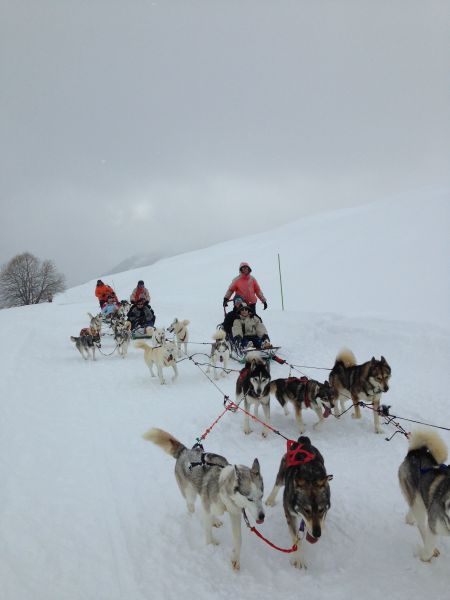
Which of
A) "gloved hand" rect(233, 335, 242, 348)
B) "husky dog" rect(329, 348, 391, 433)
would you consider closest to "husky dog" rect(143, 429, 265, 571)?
"husky dog" rect(329, 348, 391, 433)

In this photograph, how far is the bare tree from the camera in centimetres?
3878

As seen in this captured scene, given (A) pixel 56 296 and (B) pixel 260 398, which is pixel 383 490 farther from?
(A) pixel 56 296

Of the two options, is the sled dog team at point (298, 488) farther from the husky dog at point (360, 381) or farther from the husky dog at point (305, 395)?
the husky dog at point (360, 381)

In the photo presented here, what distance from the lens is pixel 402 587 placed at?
2.62 metres

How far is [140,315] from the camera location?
1212 cm

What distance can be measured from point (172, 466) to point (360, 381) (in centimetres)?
258

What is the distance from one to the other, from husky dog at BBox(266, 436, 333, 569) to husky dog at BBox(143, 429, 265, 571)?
30 centimetres

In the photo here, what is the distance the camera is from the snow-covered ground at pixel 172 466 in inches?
109

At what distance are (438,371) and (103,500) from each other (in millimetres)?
5507

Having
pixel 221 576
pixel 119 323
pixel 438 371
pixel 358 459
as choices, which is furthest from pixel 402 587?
pixel 119 323

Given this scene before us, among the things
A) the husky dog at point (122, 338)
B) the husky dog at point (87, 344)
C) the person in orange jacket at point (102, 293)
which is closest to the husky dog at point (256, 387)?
the husky dog at point (122, 338)

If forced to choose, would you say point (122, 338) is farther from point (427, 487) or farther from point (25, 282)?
point (25, 282)

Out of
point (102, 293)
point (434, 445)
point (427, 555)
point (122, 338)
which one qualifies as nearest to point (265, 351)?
point (122, 338)

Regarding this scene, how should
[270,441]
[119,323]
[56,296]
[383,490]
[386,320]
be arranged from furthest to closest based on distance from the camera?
[56,296]
[119,323]
[386,320]
[270,441]
[383,490]
